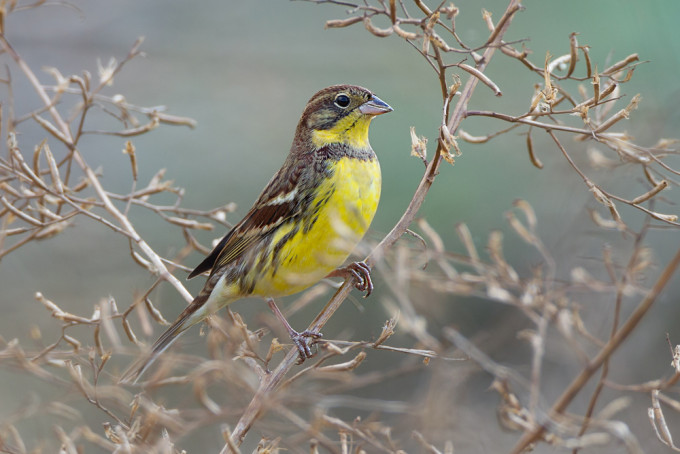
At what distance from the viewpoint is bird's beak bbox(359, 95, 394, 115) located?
3254 mm

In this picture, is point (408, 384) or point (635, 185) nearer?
point (635, 185)

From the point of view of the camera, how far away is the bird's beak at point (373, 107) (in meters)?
3.25

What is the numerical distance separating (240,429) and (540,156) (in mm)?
4038

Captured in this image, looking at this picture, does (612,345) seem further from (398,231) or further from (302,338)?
(302,338)

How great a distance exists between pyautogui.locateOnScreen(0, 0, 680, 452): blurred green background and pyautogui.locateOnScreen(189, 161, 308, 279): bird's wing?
0.38 m

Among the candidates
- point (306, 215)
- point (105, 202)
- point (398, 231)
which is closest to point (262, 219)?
point (306, 215)

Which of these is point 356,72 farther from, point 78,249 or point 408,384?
point 408,384

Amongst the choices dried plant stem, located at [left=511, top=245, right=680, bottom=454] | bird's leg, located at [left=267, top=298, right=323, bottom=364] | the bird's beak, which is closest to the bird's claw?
bird's leg, located at [left=267, top=298, right=323, bottom=364]

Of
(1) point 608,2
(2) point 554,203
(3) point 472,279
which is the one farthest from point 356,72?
(3) point 472,279

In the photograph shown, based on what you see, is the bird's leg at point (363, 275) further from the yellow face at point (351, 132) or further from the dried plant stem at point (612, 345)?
the dried plant stem at point (612, 345)

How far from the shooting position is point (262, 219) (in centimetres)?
334

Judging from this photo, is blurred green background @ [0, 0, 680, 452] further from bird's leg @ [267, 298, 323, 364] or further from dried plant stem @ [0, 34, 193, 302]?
dried plant stem @ [0, 34, 193, 302]

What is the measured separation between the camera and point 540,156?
Result: 5430 millimetres

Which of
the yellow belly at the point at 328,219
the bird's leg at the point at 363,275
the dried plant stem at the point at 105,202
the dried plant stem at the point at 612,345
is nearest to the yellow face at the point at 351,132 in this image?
the yellow belly at the point at 328,219
